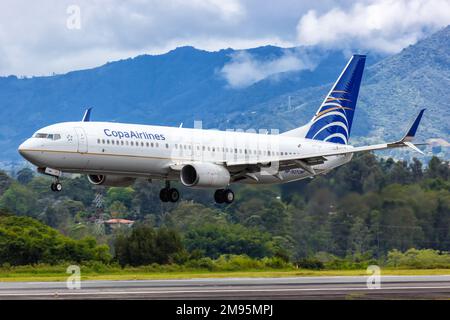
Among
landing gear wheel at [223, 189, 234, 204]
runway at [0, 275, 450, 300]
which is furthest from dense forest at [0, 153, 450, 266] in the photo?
→ runway at [0, 275, 450, 300]

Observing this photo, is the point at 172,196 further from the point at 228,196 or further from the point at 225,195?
the point at 228,196

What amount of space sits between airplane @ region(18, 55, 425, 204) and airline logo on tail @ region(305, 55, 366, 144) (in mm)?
63

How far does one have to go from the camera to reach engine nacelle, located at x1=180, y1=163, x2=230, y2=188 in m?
57.5

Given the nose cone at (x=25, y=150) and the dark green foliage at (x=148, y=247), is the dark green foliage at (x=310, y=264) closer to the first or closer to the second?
the dark green foliage at (x=148, y=247)

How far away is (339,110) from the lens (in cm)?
6881

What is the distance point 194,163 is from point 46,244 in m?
18.1

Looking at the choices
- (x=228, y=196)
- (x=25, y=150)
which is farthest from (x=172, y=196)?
(x=25, y=150)

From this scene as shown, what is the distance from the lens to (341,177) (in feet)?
203

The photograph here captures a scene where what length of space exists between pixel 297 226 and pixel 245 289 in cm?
2694

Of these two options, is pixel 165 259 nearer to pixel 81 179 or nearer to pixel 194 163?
pixel 194 163

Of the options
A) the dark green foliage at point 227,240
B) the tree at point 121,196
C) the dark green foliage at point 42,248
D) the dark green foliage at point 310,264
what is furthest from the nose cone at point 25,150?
the tree at point 121,196

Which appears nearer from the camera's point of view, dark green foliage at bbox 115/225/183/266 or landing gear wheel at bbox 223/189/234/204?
landing gear wheel at bbox 223/189/234/204

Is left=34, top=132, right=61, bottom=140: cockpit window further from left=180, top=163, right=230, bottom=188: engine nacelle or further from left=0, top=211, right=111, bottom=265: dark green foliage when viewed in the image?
left=0, top=211, right=111, bottom=265: dark green foliage

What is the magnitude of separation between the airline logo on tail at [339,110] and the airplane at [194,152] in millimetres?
63
